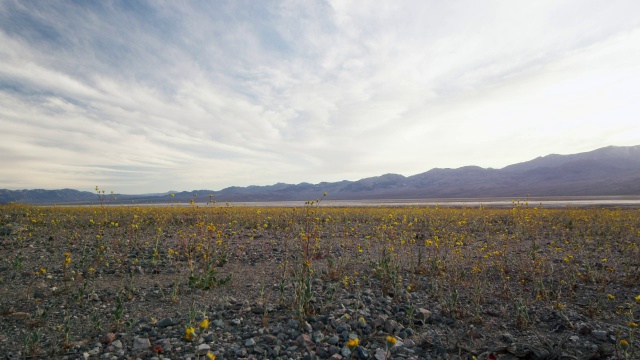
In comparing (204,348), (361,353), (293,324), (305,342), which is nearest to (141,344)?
(204,348)

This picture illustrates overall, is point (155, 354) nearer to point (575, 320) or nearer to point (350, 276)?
point (350, 276)

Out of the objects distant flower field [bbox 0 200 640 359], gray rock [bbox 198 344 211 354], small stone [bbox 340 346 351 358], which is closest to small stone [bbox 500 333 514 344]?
distant flower field [bbox 0 200 640 359]

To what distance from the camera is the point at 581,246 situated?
9.95 metres

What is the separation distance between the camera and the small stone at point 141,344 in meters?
3.84

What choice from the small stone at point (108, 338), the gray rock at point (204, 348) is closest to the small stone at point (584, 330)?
the gray rock at point (204, 348)

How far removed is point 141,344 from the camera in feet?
12.7

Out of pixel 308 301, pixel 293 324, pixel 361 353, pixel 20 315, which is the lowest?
pixel 361 353

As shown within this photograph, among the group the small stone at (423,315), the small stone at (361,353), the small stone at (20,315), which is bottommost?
the small stone at (361,353)

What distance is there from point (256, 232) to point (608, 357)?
11121mm

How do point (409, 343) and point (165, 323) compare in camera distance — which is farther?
point (165, 323)

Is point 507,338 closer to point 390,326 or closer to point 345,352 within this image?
point 390,326

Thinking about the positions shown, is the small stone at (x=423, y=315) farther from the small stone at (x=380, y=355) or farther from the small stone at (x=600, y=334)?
the small stone at (x=600, y=334)

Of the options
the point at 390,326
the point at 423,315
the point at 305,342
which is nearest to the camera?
the point at 305,342

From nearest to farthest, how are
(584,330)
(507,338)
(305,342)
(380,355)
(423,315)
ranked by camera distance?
1. (380,355)
2. (305,342)
3. (507,338)
4. (584,330)
5. (423,315)
